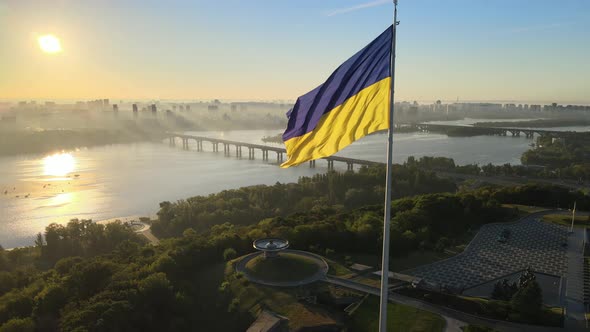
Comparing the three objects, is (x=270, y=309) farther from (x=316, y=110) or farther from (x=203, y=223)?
(x=203, y=223)

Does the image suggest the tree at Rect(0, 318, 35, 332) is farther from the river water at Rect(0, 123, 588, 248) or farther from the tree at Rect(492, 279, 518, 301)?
the river water at Rect(0, 123, 588, 248)

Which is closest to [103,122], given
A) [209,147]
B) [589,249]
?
[209,147]

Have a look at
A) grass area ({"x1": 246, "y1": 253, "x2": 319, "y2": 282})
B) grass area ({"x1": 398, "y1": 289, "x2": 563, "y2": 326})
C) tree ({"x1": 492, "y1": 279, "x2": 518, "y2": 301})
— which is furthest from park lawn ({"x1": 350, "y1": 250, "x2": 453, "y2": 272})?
tree ({"x1": 492, "y1": 279, "x2": 518, "y2": 301})

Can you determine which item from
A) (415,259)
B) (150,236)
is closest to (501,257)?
(415,259)

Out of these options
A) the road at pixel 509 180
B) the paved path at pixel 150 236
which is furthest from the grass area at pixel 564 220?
the paved path at pixel 150 236

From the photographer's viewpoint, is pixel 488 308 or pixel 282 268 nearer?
pixel 488 308

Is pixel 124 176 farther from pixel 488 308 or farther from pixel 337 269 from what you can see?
pixel 488 308
